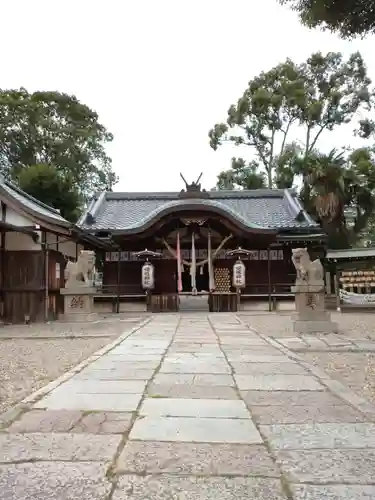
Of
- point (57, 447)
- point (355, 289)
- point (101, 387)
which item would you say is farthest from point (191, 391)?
point (355, 289)

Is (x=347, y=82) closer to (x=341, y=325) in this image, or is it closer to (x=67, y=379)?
(x=341, y=325)

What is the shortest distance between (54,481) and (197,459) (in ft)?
2.40

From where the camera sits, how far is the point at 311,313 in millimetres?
10227

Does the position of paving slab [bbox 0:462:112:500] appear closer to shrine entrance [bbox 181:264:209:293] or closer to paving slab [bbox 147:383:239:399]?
paving slab [bbox 147:383:239:399]

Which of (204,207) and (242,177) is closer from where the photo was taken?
(204,207)

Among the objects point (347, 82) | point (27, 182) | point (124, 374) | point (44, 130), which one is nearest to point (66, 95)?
point (44, 130)

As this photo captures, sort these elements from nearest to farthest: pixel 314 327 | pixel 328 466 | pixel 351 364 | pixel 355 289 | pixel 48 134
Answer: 1. pixel 328 466
2. pixel 351 364
3. pixel 314 327
4. pixel 355 289
5. pixel 48 134

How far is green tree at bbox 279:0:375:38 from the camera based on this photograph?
468cm

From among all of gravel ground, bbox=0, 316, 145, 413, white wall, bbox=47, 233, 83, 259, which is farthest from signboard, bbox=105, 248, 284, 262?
gravel ground, bbox=0, 316, 145, 413

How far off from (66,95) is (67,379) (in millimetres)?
28491

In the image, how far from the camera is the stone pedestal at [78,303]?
494 inches

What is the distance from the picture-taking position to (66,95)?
99.0 ft

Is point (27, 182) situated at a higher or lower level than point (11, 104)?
lower

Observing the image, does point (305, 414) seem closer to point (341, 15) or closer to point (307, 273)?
point (341, 15)
